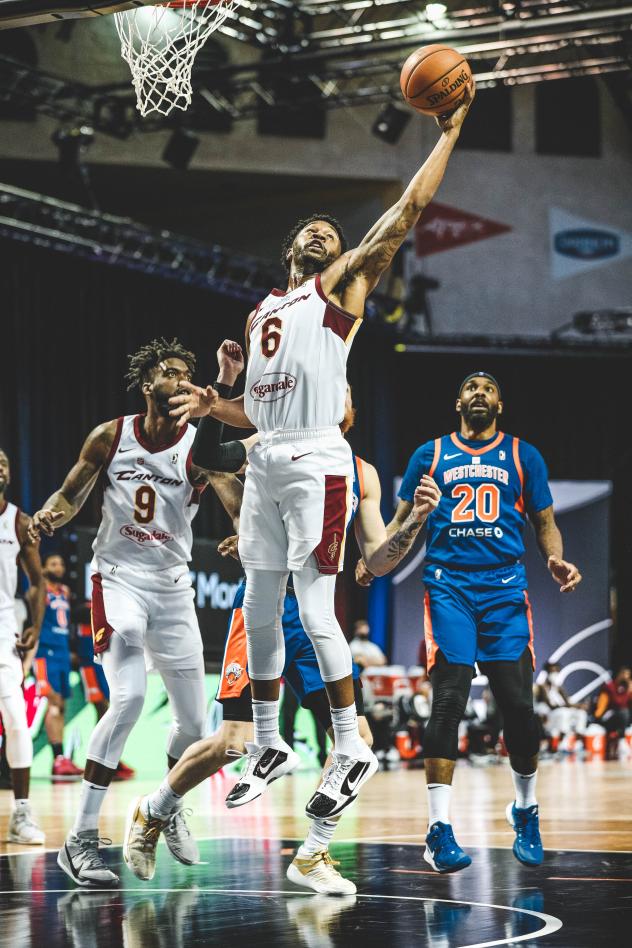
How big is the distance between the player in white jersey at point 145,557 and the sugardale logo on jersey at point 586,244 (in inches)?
633

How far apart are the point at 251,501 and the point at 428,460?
1.54 m

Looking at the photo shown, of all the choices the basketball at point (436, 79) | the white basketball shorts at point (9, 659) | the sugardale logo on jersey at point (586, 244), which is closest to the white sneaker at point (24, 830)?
the white basketball shorts at point (9, 659)

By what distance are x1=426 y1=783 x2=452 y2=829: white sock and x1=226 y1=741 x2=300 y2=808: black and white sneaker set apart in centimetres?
86

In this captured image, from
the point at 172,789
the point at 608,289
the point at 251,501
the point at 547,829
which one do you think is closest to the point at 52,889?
the point at 172,789

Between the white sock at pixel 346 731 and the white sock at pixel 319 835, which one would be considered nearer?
the white sock at pixel 346 731

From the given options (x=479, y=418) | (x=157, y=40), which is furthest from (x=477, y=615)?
(x=157, y=40)

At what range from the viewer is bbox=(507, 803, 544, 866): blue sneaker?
17.8 feet

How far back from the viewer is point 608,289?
20844 mm

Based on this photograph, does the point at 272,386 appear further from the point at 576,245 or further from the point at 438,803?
the point at 576,245

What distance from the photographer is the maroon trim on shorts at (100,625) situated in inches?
210

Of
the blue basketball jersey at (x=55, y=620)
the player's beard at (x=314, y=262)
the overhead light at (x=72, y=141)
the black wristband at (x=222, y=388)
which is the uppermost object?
the overhead light at (x=72, y=141)

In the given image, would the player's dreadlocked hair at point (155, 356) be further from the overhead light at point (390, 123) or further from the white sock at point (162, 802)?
the overhead light at point (390, 123)

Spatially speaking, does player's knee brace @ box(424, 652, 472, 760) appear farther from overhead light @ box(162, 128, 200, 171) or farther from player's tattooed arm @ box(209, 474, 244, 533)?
overhead light @ box(162, 128, 200, 171)

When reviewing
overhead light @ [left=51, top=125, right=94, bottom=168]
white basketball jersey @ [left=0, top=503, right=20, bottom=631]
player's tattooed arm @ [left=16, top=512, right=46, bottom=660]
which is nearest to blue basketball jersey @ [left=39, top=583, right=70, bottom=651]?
player's tattooed arm @ [left=16, top=512, right=46, bottom=660]
